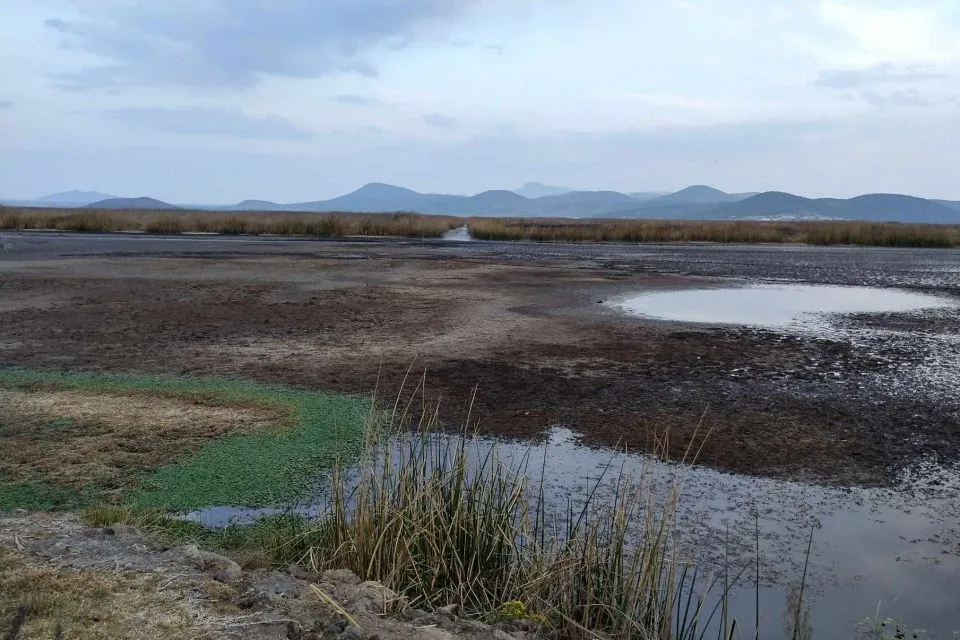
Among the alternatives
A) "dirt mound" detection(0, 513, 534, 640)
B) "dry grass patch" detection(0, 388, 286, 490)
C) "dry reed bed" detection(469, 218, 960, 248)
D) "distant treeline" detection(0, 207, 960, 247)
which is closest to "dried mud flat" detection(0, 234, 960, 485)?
"dry grass patch" detection(0, 388, 286, 490)

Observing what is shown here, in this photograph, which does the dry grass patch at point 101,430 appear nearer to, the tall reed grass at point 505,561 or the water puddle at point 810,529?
the water puddle at point 810,529

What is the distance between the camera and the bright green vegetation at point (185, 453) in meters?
5.84

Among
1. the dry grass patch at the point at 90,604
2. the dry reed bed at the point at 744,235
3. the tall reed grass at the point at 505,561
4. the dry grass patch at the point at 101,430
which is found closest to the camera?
the dry grass patch at the point at 90,604

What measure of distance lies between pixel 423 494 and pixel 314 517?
4.17ft

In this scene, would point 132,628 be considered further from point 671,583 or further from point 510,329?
point 510,329

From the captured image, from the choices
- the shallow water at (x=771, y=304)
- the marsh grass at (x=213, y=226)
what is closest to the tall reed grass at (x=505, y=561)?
the shallow water at (x=771, y=304)

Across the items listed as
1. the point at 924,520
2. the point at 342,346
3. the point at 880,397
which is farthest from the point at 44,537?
the point at 880,397

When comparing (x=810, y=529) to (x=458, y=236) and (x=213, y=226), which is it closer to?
(x=458, y=236)

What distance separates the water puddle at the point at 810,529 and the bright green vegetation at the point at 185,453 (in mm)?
430

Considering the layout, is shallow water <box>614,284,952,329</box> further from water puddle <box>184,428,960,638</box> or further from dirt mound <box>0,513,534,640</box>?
dirt mound <box>0,513,534,640</box>

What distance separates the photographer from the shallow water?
15.1 m

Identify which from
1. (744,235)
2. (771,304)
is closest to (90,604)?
(771,304)

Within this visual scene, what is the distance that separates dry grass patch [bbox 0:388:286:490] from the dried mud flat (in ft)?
4.78

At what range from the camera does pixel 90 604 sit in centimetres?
357
